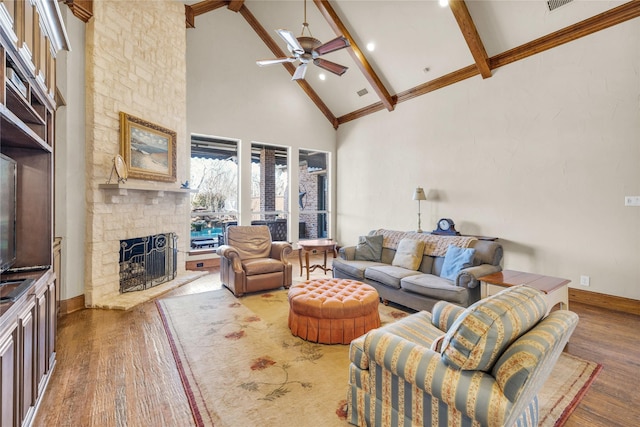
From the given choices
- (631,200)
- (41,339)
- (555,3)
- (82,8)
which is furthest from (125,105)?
(631,200)

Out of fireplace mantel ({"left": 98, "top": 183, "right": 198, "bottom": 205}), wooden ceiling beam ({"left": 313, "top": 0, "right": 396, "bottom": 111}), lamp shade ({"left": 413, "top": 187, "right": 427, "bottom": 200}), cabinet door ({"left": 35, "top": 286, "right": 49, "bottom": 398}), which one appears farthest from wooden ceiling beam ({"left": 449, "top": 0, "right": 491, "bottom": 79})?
cabinet door ({"left": 35, "top": 286, "right": 49, "bottom": 398})

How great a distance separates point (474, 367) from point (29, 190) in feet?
9.78

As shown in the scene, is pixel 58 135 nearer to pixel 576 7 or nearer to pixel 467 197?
pixel 467 197

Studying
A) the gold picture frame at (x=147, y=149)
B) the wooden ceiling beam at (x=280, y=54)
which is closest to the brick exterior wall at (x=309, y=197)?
the wooden ceiling beam at (x=280, y=54)

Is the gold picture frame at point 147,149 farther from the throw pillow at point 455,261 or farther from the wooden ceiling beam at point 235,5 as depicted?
the throw pillow at point 455,261

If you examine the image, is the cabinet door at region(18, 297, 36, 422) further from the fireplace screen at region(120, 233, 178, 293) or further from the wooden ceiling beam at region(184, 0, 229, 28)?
the wooden ceiling beam at region(184, 0, 229, 28)

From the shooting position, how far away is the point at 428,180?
582 centimetres

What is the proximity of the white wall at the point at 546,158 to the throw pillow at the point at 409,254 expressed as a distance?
1700mm

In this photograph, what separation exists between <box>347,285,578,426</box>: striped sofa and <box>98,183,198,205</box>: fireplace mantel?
372 cm

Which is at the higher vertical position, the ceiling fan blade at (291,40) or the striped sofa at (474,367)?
the ceiling fan blade at (291,40)

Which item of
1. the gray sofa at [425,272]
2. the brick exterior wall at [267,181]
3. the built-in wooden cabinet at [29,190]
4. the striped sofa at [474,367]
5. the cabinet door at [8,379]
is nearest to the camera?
the striped sofa at [474,367]

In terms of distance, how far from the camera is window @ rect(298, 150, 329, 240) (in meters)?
7.96

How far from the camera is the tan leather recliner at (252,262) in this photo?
13.5 feet

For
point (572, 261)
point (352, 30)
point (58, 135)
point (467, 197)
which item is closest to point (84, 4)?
point (58, 135)
